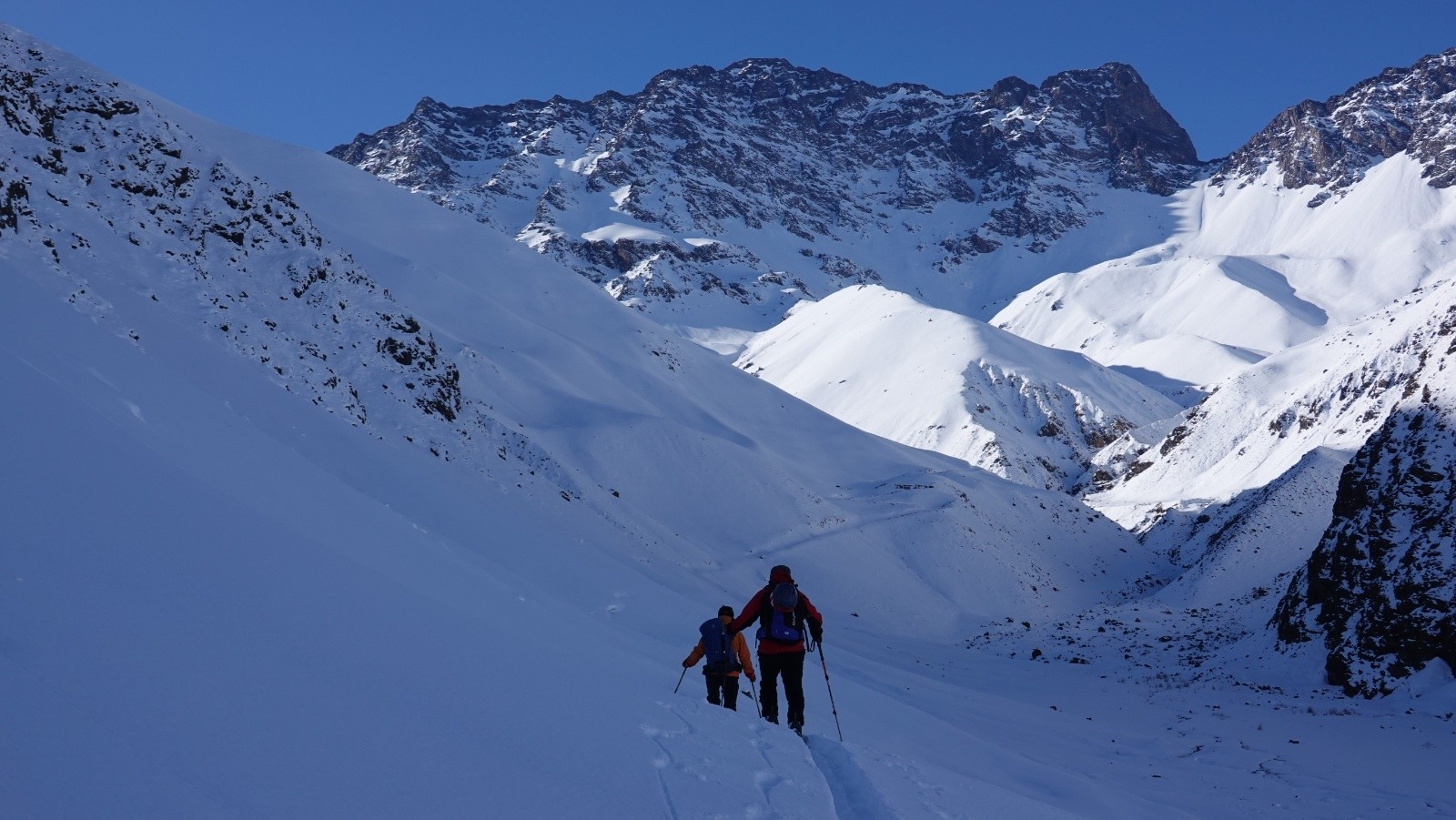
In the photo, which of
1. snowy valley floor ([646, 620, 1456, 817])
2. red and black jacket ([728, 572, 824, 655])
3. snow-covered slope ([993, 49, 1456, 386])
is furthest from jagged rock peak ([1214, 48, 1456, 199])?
red and black jacket ([728, 572, 824, 655])

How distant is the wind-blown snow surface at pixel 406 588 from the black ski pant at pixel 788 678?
1.06m

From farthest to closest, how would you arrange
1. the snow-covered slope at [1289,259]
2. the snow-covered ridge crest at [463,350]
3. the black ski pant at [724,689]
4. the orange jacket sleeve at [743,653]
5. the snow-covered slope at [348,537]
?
the snow-covered slope at [1289,259] → the snow-covered ridge crest at [463,350] → the orange jacket sleeve at [743,653] → the black ski pant at [724,689] → the snow-covered slope at [348,537]

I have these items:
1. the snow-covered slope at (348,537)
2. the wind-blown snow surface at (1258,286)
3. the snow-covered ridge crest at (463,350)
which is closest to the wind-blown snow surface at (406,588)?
the snow-covered slope at (348,537)

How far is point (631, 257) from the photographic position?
155 metres

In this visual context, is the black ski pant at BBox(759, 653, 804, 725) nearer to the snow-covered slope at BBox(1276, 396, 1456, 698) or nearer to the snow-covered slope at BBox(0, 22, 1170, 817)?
the snow-covered slope at BBox(0, 22, 1170, 817)

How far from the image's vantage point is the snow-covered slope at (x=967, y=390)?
79.6m

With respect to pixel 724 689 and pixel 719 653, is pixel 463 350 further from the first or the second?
pixel 724 689

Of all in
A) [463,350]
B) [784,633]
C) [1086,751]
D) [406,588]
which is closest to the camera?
[406,588]

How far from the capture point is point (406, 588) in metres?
6.61

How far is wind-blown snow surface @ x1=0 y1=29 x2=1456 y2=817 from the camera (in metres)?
3.80

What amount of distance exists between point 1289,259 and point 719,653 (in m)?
179

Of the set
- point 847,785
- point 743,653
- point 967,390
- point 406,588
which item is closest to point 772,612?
point 743,653

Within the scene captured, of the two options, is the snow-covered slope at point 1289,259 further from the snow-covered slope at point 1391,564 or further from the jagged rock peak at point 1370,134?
the snow-covered slope at point 1391,564

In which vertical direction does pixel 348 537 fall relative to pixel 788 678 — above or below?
above
